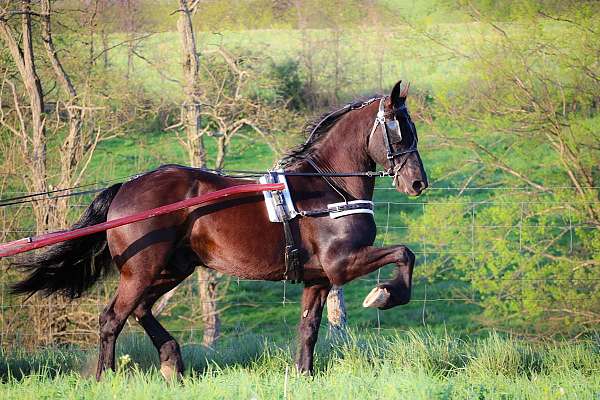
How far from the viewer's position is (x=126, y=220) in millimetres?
6164

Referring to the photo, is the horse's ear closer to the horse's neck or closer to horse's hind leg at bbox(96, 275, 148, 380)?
the horse's neck

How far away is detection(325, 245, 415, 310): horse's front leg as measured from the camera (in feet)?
20.5

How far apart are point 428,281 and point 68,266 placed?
28.1 ft

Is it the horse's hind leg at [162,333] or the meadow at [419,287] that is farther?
the horse's hind leg at [162,333]

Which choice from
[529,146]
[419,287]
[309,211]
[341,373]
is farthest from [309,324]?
[419,287]

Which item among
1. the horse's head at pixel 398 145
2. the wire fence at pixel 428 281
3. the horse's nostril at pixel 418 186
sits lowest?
the wire fence at pixel 428 281

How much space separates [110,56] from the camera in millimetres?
13680

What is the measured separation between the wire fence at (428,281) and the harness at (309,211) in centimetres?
159

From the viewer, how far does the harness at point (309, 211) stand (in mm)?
6453

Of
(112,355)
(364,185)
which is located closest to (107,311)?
(112,355)

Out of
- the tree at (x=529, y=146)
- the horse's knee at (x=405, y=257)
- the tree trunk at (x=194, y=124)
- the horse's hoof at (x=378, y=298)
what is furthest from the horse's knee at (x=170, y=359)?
the tree at (x=529, y=146)

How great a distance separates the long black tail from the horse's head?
2090 millimetres

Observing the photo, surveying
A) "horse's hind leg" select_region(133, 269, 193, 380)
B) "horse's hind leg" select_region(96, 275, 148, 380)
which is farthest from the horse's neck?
"horse's hind leg" select_region(96, 275, 148, 380)

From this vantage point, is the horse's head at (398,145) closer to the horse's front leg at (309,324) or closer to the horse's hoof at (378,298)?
the horse's hoof at (378,298)
